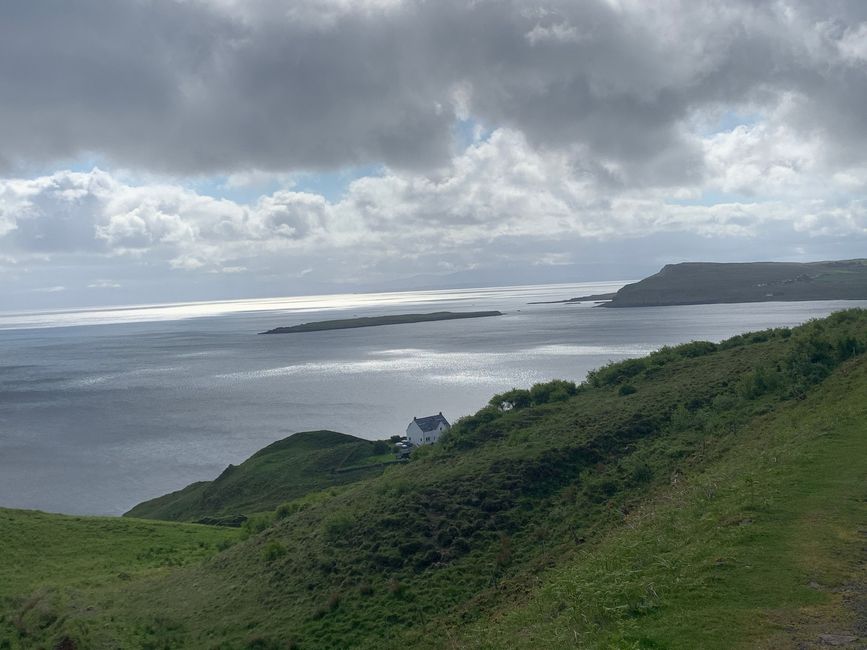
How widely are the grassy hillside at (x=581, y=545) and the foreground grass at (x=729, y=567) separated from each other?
49mm

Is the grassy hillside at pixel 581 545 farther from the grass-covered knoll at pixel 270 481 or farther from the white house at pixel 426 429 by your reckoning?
the white house at pixel 426 429

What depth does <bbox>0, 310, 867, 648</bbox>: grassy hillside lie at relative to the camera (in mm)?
10758

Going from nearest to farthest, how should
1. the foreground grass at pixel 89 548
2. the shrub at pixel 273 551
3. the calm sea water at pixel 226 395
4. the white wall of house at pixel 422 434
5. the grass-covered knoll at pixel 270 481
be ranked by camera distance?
the shrub at pixel 273 551
the foreground grass at pixel 89 548
the grass-covered knoll at pixel 270 481
the white wall of house at pixel 422 434
the calm sea water at pixel 226 395

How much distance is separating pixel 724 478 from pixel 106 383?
12925 cm

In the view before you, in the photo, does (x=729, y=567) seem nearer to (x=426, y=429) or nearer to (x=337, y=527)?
(x=337, y=527)

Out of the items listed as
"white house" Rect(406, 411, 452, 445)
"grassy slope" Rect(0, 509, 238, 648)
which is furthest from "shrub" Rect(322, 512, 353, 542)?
"white house" Rect(406, 411, 452, 445)

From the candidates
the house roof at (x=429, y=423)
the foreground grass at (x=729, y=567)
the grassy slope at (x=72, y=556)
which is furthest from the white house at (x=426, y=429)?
the foreground grass at (x=729, y=567)

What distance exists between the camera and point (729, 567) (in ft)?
37.1

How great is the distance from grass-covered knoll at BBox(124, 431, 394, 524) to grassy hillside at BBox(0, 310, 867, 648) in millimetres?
19057

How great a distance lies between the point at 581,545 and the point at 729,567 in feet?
19.7

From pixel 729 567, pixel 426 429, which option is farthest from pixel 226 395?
pixel 729 567

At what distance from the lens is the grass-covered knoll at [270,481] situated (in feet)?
160

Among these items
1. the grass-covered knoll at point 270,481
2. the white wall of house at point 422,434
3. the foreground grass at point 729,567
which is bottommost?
the grass-covered knoll at point 270,481

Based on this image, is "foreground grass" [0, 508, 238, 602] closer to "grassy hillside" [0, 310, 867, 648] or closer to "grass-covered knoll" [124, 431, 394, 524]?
"grassy hillside" [0, 310, 867, 648]
